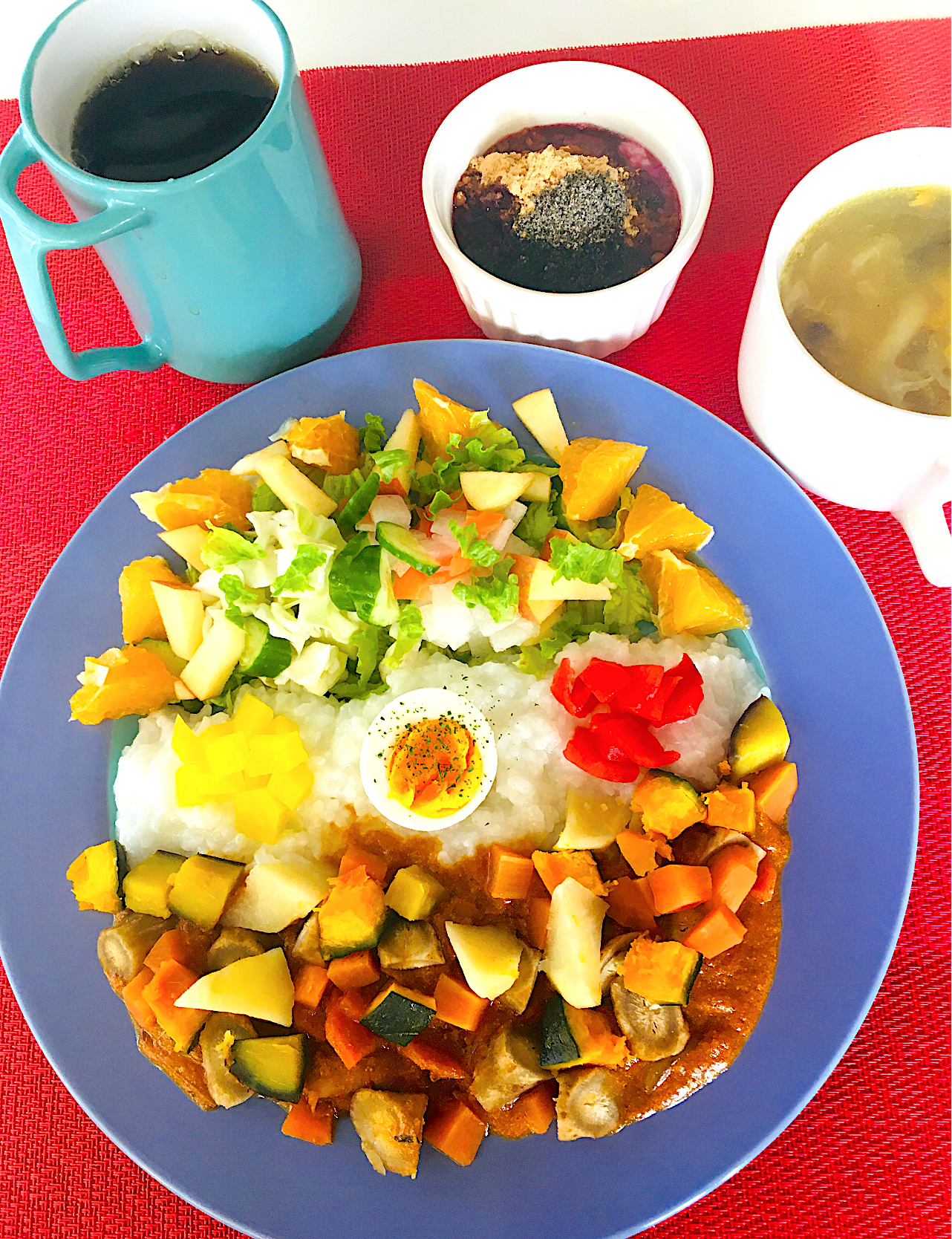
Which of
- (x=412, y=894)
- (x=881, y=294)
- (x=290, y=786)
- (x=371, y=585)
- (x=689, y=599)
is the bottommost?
(x=412, y=894)

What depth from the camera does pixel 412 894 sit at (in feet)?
4.73

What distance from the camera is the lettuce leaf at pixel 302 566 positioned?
1.50m

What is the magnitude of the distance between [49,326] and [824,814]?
60.6 inches

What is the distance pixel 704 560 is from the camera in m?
1.63

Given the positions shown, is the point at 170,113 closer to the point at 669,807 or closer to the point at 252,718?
the point at 252,718

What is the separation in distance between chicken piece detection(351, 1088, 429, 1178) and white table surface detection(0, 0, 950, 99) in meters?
2.12

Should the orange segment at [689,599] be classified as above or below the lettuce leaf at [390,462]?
below

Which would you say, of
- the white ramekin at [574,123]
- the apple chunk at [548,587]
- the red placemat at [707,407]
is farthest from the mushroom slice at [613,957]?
Result: the white ramekin at [574,123]

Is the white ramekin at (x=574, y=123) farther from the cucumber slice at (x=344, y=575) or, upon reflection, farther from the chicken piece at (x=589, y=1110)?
the chicken piece at (x=589, y=1110)

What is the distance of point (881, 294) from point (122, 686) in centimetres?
143

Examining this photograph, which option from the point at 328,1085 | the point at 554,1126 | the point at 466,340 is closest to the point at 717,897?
the point at 554,1126

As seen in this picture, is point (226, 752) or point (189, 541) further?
point (189, 541)

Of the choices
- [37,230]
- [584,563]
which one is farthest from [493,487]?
[37,230]

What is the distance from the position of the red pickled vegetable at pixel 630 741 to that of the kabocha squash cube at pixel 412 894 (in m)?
0.38
